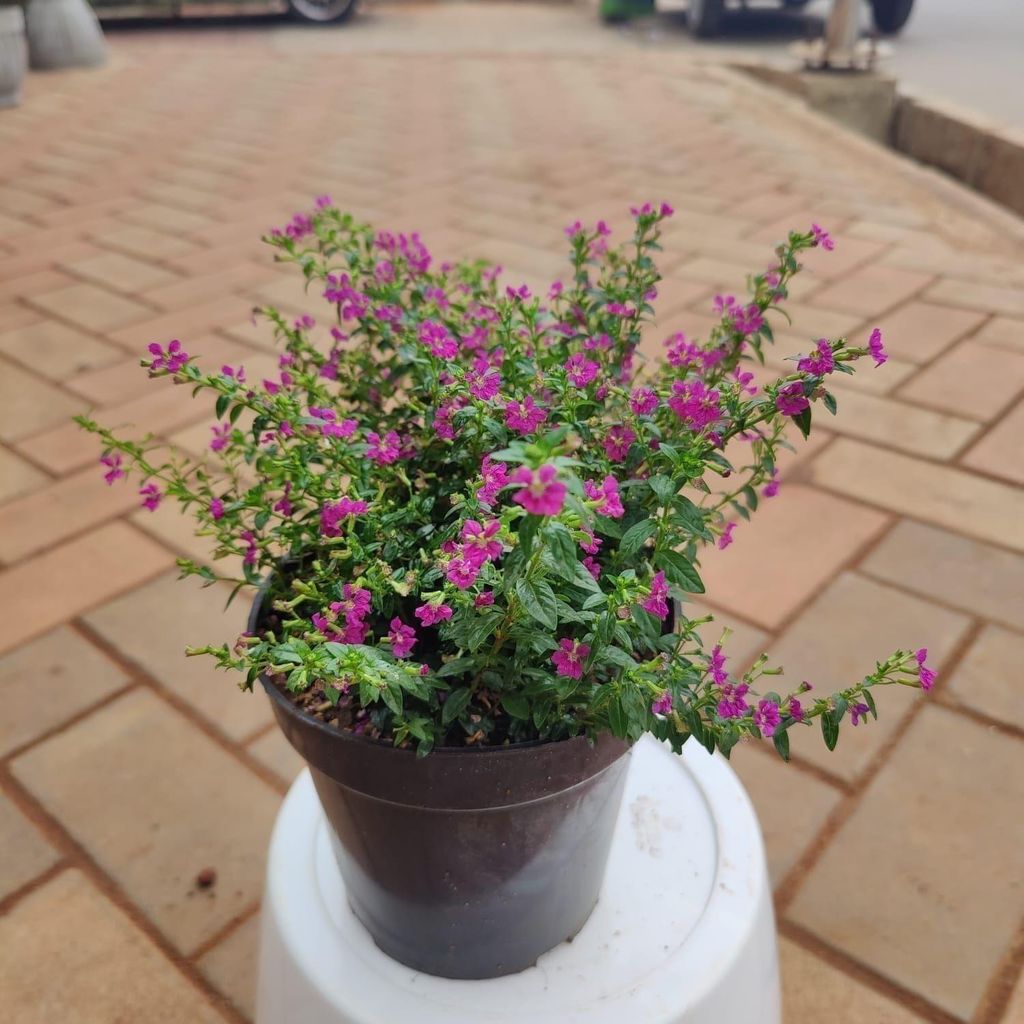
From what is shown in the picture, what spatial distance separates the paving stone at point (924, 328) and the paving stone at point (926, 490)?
56 cm

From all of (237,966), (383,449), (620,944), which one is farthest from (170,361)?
(237,966)

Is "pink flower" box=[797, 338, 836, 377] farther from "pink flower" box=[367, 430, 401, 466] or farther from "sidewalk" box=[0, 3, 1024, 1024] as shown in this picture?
"sidewalk" box=[0, 3, 1024, 1024]

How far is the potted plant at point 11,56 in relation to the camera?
18.2ft

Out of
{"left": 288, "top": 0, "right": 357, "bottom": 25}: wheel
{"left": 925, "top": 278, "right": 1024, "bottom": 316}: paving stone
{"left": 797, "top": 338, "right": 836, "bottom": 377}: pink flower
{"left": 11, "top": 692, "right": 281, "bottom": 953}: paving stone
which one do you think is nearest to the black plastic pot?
{"left": 797, "top": 338, "right": 836, "bottom": 377}: pink flower

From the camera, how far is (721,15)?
29.0 ft

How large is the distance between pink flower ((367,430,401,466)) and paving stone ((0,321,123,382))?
2096 mm

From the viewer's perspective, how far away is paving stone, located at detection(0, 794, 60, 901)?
1.40 metres

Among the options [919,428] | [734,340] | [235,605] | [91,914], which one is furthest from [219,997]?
[919,428]

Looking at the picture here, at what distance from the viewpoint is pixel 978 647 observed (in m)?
1.75

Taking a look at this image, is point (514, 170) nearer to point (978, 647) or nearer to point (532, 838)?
point (978, 647)

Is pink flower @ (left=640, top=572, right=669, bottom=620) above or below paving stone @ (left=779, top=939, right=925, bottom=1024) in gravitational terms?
above

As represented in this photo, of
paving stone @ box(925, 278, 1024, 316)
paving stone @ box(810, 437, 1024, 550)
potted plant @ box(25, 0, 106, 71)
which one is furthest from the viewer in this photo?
potted plant @ box(25, 0, 106, 71)

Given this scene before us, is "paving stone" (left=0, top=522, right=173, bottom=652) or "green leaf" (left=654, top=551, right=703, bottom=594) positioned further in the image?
"paving stone" (left=0, top=522, right=173, bottom=652)

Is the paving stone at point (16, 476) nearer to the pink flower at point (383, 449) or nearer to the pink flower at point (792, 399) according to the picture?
the pink flower at point (383, 449)
